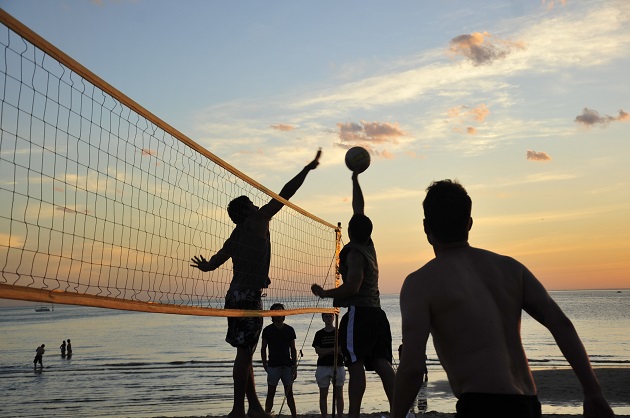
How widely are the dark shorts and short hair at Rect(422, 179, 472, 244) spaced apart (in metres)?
0.72

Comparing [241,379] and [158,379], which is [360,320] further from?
[158,379]

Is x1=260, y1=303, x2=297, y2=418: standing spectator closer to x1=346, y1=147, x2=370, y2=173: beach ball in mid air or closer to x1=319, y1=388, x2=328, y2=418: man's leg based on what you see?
x1=319, y1=388, x2=328, y2=418: man's leg

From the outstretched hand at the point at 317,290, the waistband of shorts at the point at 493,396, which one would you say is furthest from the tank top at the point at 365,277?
the waistband of shorts at the point at 493,396

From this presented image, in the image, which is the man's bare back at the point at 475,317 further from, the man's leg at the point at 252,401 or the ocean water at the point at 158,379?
the ocean water at the point at 158,379

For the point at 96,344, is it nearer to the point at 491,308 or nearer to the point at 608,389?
the point at 608,389

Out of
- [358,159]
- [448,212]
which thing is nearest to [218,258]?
[358,159]

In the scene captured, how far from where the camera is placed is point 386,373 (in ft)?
22.6

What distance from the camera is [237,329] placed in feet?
24.7

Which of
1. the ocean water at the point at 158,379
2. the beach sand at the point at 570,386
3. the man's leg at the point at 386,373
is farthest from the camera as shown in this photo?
the ocean water at the point at 158,379

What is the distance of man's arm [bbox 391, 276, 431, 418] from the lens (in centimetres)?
317

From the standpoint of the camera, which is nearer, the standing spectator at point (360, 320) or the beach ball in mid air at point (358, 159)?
the standing spectator at point (360, 320)

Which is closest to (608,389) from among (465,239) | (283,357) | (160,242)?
(283,357)

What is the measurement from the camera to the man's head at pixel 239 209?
7.47 meters

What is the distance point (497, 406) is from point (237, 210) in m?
4.76
